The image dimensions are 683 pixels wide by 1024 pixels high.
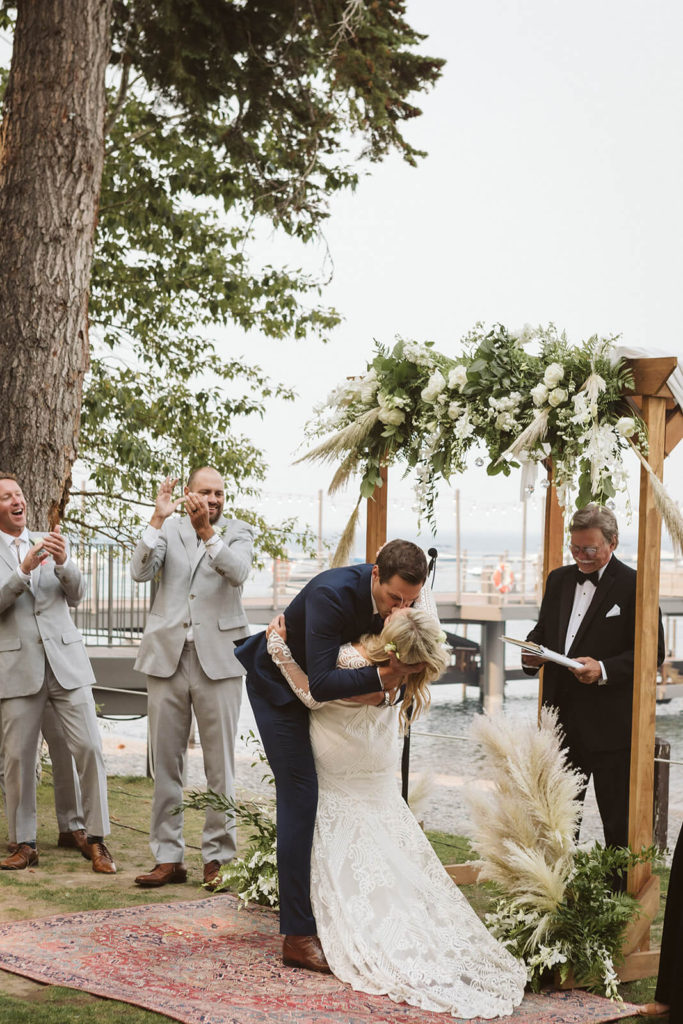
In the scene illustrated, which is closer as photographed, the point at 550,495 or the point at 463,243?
the point at 550,495

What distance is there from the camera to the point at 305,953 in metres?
3.93

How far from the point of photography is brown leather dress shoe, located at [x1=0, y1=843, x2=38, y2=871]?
211 inches

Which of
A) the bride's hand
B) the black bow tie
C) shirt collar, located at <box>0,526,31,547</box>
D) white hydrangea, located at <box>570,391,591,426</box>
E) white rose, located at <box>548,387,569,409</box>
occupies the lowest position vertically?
the bride's hand

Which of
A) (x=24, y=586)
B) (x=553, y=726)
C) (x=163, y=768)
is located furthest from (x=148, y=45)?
(x=553, y=726)

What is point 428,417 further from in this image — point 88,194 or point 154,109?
point 154,109

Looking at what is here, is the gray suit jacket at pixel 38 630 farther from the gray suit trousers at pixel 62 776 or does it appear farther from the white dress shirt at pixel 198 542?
the white dress shirt at pixel 198 542

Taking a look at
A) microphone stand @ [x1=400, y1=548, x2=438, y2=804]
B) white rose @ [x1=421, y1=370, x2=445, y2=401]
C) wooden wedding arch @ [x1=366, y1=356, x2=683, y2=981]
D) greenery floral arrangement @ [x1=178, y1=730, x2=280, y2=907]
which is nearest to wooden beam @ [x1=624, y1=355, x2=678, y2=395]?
wooden wedding arch @ [x1=366, y1=356, x2=683, y2=981]

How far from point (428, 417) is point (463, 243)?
48.0 m

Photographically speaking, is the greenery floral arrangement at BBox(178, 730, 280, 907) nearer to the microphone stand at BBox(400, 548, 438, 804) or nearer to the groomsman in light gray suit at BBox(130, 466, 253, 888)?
the groomsman in light gray suit at BBox(130, 466, 253, 888)

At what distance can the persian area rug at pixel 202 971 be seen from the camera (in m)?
3.50

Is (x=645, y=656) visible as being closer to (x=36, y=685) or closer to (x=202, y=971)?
(x=202, y=971)

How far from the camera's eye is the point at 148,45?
973 cm

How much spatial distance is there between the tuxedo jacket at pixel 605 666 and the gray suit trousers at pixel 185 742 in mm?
1485

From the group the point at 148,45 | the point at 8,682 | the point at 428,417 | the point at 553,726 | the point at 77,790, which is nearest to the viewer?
the point at 553,726
